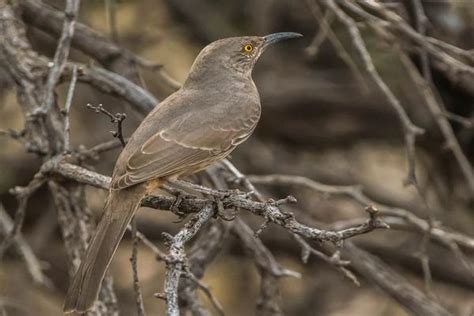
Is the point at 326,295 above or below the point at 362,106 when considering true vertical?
below

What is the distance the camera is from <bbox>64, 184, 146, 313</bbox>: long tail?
430 centimetres

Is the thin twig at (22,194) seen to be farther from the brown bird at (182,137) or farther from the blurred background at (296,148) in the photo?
the blurred background at (296,148)

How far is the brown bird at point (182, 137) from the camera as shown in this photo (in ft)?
14.6

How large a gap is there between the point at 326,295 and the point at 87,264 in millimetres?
4082

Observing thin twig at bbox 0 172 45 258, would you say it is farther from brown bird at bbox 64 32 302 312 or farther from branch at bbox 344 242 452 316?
branch at bbox 344 242 452 316

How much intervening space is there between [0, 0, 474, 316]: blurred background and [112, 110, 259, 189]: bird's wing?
7.13 feet

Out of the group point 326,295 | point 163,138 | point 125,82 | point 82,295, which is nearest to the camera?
point 82,295

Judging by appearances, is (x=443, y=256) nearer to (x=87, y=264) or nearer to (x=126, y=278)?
(x=126, y=278)

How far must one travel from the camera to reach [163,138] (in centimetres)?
505

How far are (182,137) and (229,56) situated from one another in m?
1.07

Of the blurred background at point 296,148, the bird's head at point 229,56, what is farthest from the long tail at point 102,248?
the blurred background at point 296,148

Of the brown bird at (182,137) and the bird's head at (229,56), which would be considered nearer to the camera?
the brown bird at (182,137)

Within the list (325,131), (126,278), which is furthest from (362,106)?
Result: (126,278)

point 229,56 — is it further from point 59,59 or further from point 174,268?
point 174,268
